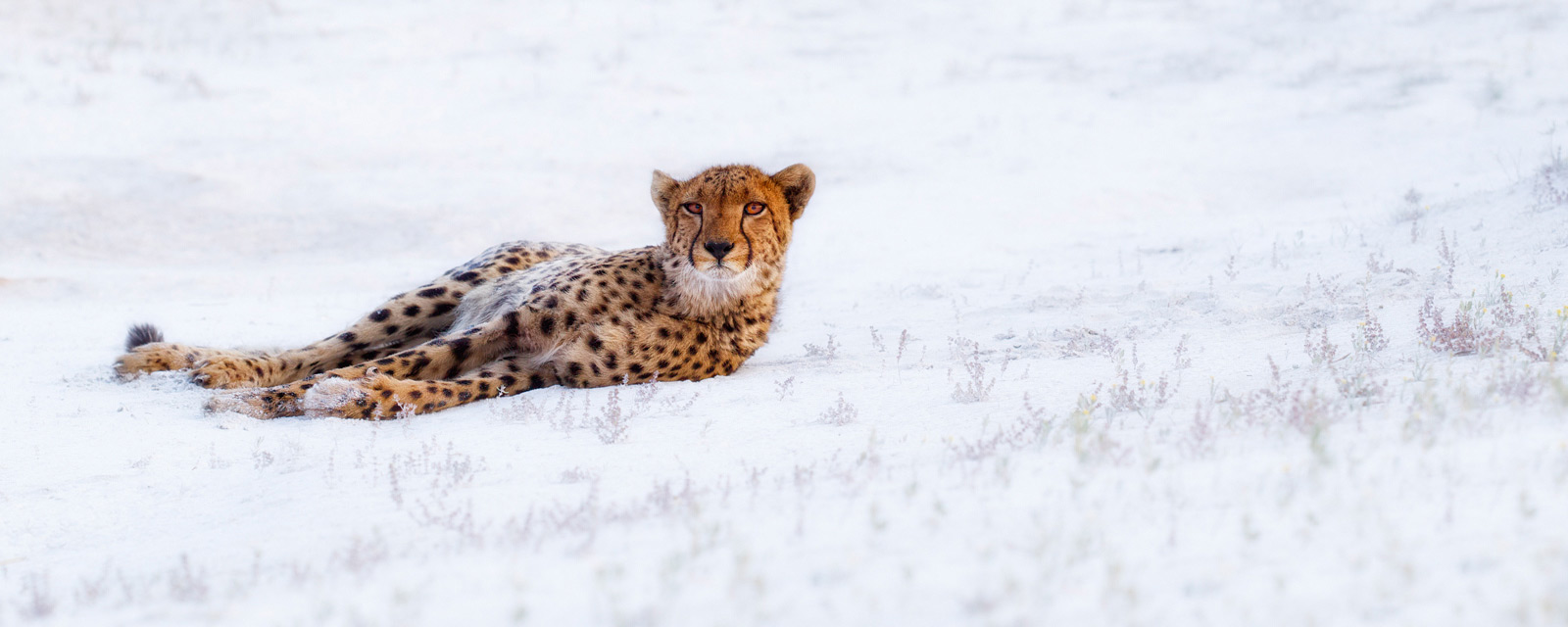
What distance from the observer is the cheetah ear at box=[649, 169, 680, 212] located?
16.2 feet

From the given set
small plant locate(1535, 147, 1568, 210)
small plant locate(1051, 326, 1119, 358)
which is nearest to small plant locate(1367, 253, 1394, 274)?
small plant locate(1535, 147, 1568, 210)

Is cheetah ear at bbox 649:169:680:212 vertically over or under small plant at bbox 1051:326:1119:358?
over

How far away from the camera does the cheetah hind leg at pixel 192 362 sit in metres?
4.88

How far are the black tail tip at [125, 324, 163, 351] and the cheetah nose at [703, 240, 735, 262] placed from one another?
2669 mm

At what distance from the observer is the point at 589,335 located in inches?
182

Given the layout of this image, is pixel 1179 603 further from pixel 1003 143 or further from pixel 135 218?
pixel 1003 143

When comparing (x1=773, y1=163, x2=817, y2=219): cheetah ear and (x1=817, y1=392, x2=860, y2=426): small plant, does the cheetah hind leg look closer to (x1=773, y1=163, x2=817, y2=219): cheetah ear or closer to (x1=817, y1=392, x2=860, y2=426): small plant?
(x1=773, y1=163, x2=817, y2=219): cheetah ear

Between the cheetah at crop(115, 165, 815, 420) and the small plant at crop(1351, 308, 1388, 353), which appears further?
the cheetah at crop(115, 165, 815, 420)

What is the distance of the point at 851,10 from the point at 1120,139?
763 centimetres

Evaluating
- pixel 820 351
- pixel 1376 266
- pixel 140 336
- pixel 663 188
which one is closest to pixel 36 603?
pixel 663 188

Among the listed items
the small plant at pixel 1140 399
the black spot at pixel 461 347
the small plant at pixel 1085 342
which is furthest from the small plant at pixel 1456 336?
the black spot at pixel 461 347

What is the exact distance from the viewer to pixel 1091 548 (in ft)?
6.91

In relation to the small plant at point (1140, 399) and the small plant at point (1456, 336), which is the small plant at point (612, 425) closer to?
the small plant at point (1140, 399)

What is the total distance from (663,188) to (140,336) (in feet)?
8.05
